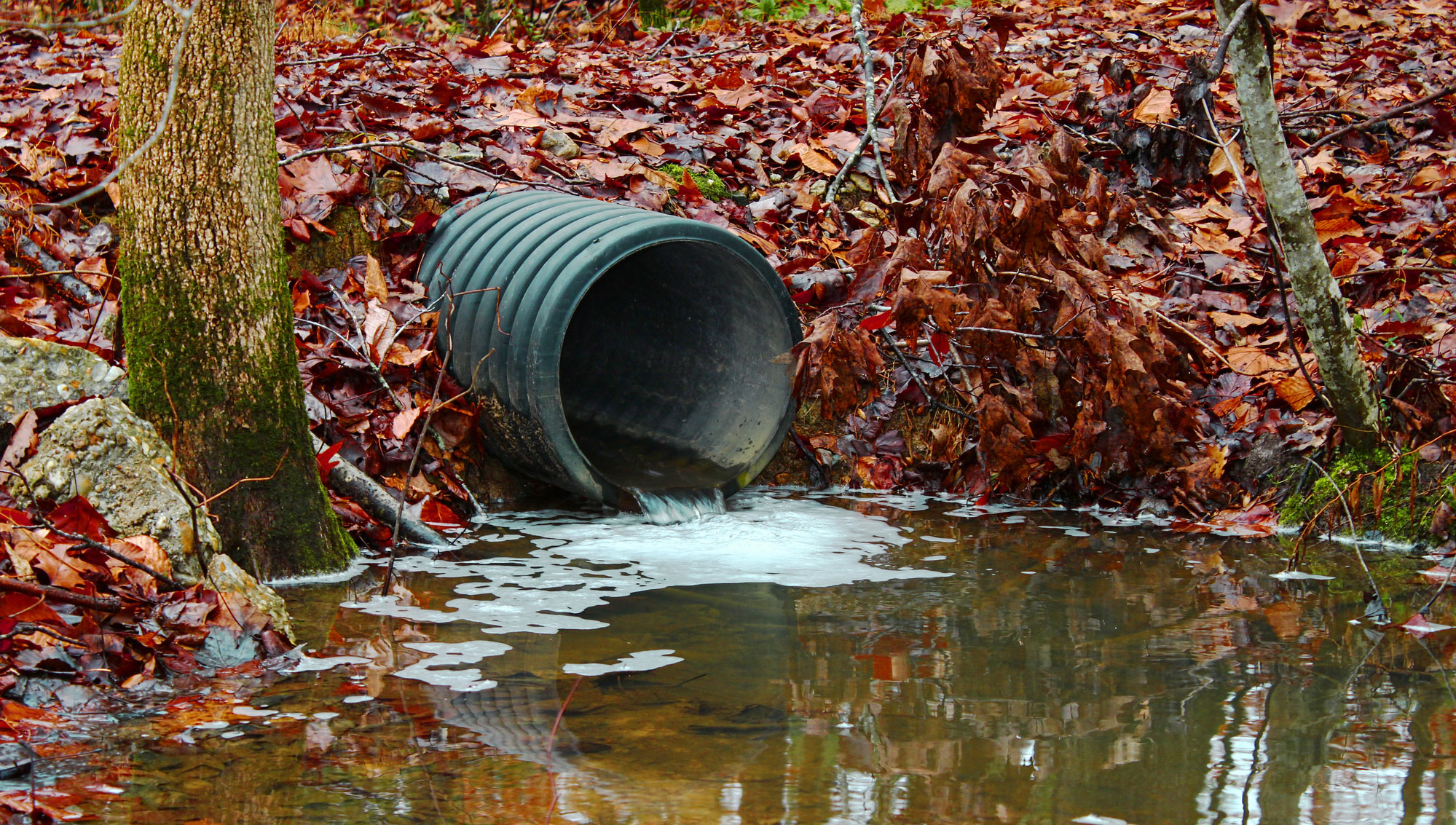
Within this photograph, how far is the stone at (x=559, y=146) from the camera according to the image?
585 centimetres

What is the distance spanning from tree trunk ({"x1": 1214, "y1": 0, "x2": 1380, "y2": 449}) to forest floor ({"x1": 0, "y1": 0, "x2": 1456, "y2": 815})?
0.51 ft

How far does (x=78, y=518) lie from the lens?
9.42 ft

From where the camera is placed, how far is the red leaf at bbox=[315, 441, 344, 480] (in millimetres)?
3834

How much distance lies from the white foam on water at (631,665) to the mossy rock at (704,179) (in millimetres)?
3409

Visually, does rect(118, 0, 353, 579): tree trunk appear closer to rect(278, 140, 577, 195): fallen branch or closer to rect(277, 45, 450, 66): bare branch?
Result: rect(278, 140, 577, 195): fallen branch

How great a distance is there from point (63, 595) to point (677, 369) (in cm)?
305

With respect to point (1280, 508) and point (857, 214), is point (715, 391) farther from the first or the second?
point (1280, 508)

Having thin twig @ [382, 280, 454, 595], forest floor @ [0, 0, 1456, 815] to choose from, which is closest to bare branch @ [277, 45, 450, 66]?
forest floor @ [0, 0, 1456, 815]

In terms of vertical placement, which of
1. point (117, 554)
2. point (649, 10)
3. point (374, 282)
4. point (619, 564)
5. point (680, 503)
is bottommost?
point (619, 564)

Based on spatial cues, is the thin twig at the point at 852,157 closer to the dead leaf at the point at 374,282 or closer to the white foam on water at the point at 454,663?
the dead leaf at the point at 374,282

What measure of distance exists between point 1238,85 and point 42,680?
141 inches

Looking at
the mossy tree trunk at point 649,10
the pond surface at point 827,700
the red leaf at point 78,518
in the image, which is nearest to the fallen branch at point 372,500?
the pond surface at point 827,700

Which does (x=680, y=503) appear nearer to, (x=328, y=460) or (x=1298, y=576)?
(x=328, y=460)

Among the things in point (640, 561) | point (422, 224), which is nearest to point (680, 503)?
point (640, 561)
